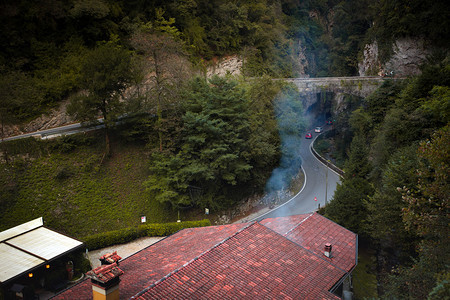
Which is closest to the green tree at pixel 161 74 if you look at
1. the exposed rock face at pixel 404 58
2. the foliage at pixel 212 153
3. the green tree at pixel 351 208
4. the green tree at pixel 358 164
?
the foliage at pixel 212 153

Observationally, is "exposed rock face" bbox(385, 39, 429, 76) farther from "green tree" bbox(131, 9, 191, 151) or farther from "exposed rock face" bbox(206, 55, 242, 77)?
"green tree" bbox(131, 9, 191, 151)

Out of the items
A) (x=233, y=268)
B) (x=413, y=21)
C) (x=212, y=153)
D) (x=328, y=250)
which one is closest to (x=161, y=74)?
(x=212, y=153)

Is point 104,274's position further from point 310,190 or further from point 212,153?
point 310,190

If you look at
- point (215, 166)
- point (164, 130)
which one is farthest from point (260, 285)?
point (164, 130)

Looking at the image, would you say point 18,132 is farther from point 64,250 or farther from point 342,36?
point 342,36

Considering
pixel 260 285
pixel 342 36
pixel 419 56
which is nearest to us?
pixel 260 285

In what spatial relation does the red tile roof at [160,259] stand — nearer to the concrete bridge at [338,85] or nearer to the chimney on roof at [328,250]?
the chimney on roof at [328,250]
